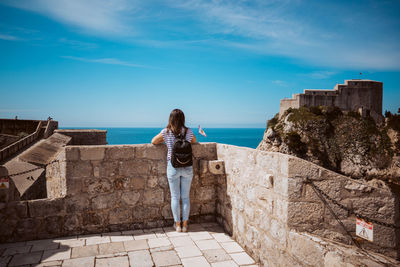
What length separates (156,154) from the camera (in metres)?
4.28

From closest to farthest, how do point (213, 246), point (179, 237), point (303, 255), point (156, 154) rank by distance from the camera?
point (303, 255) < point (213, 246) < point (179, 237) < point (156, 154)

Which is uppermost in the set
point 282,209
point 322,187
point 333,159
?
point 322,187

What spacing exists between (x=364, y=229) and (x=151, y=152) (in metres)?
2.97

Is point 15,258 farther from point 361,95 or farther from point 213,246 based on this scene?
point 361,95

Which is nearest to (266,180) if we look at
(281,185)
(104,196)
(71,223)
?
(281,185)

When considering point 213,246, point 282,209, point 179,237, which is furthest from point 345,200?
point 179,237

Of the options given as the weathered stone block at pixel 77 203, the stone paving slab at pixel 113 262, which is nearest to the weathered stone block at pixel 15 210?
the weathered stone block at pixel 77 203

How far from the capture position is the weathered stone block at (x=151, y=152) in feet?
13.8

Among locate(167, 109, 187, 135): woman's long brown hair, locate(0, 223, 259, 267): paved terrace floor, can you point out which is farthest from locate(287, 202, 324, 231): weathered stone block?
locate(167, 109, 187, 135): woman's long brown hair

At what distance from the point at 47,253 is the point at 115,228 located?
1006mm

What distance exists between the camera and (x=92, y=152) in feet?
13.1

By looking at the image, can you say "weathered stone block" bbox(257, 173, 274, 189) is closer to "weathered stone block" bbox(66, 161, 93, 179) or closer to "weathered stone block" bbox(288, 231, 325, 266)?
"weathered stone block" bbox(288, 231, 325, 266)

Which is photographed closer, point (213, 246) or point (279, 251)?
point (279, 251)

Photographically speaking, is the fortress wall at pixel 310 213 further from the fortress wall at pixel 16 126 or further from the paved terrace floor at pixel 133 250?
the fortress wall at pixel 16 126
